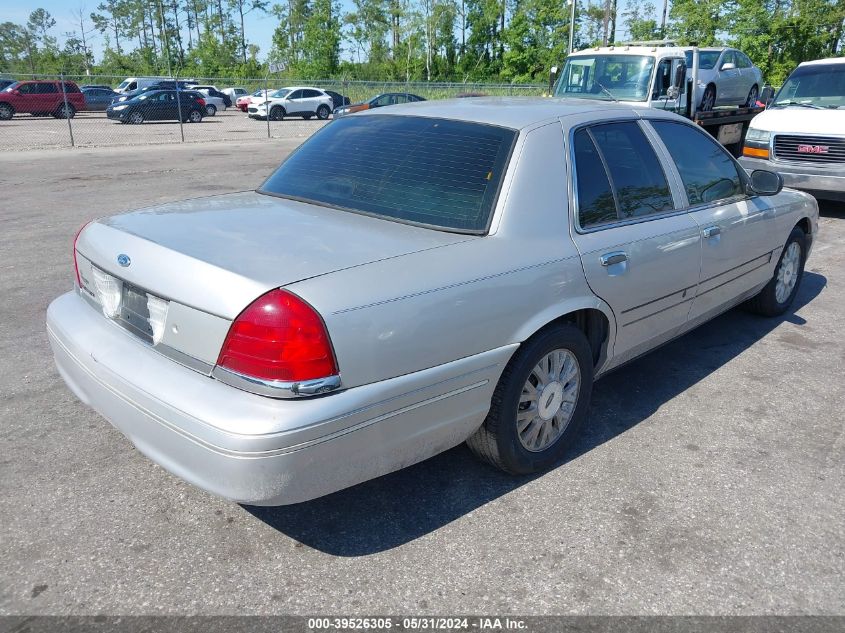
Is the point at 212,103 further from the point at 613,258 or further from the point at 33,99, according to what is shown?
the point at 613,258

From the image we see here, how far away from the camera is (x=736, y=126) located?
13.8 metres

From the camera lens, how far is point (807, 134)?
955 cm

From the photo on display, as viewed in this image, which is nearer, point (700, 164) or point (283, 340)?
point (283, 340)

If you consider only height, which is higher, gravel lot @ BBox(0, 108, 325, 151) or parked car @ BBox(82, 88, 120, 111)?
parked car @ BBox(82, 88, 120, 111)

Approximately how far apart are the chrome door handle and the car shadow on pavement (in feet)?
3.11

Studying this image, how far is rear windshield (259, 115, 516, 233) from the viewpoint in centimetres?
312

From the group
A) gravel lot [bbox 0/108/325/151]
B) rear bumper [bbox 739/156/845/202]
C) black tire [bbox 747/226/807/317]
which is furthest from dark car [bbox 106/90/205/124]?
black tire [bbox 747/226/807/317]

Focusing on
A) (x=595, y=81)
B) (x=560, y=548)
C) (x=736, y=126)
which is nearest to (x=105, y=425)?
(x=560, y=548)

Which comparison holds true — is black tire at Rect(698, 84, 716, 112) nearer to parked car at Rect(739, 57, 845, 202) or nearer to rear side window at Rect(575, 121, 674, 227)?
parked car at Rect(739, 57, 845, 202)

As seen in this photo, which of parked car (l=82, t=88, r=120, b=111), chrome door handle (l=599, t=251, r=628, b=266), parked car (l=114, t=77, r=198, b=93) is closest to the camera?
chrome door handle (l=599, t=251, r=628, b=266)

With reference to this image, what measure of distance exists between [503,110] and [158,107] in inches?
1178

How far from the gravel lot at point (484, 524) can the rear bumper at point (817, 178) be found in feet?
19.4

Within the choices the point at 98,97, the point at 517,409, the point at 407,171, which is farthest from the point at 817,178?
the point at 98,97

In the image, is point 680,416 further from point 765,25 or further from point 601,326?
point 765,25
